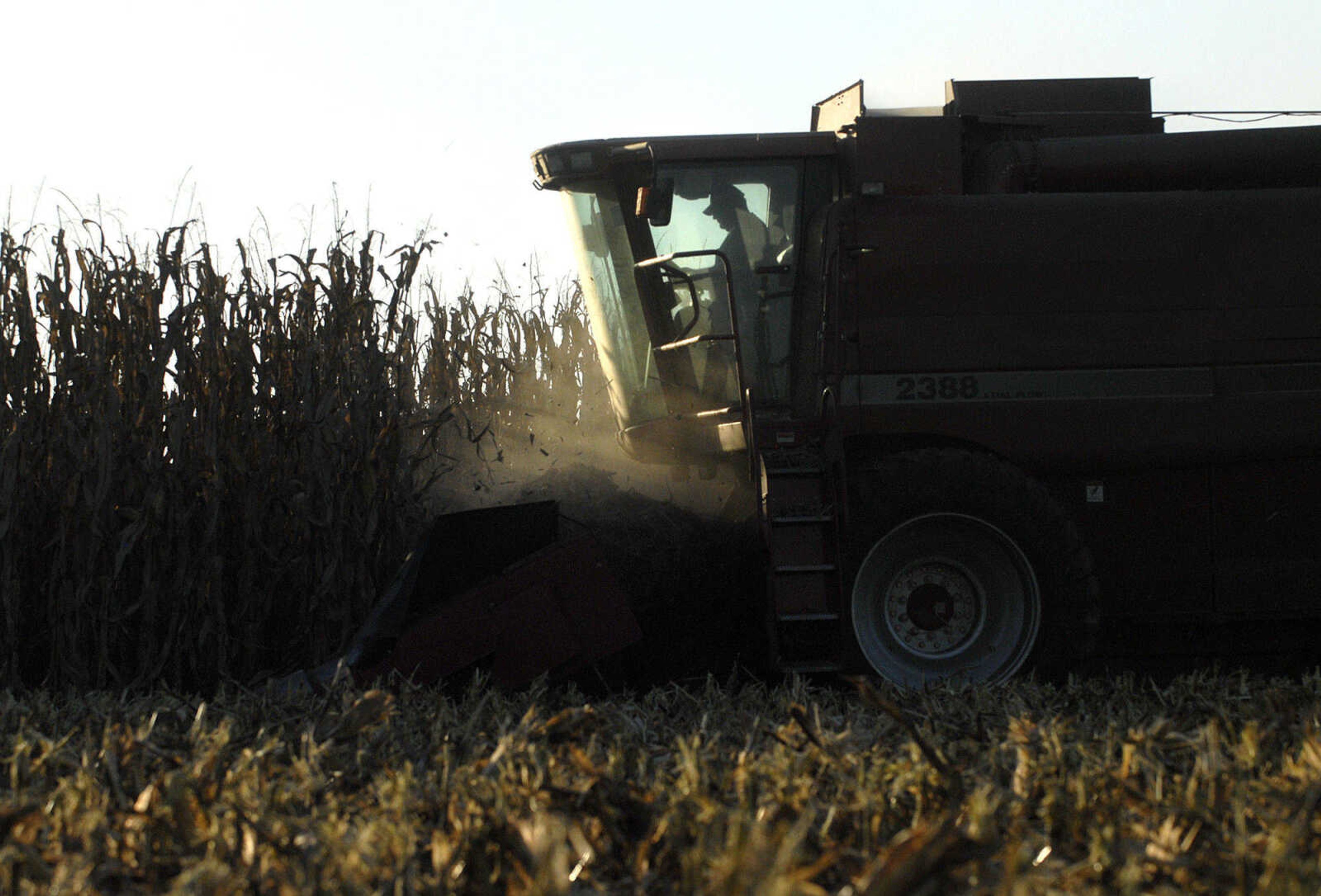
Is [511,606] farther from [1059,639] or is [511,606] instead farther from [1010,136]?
[1010,136]

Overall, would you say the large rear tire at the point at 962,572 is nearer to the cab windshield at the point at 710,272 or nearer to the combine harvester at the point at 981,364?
the combine harvester at the point at 981,364

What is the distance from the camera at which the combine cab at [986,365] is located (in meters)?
5.25

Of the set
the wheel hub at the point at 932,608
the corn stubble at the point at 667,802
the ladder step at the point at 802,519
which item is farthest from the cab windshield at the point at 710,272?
the corn stubble at the point at 667,802

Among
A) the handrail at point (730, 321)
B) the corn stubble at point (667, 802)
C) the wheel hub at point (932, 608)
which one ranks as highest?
the handrail at point (730, 321)

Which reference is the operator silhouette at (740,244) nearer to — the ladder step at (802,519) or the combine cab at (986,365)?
the combine cab at (986,365)

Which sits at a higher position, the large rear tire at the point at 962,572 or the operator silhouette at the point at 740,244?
the operator silhouette at the point at 740,244

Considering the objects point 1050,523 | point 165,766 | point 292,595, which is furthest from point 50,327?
point 1050,523

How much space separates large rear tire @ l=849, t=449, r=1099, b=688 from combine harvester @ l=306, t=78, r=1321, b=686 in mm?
11

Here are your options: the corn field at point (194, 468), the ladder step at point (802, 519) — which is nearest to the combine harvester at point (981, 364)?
the ladder step at point (802, 519)

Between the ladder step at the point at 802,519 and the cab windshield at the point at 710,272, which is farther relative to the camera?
the cab windshield at the point at 710,272

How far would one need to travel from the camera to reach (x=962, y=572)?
535cm

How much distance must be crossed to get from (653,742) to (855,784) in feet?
2.39

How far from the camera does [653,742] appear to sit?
2951mm

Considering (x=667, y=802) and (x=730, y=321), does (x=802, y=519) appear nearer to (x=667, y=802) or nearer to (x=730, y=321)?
(x=730, y=321)
